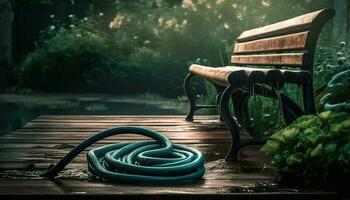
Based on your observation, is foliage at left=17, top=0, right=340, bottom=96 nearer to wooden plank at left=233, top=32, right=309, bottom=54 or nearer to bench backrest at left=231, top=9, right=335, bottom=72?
wooden plank at left=233, top=32, right=309, bottom=54

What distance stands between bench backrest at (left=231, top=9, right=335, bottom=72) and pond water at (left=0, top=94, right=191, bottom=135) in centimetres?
316

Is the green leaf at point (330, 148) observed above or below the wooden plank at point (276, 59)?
below

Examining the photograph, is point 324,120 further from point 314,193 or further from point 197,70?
point 197,70

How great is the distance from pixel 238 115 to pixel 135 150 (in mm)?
2214

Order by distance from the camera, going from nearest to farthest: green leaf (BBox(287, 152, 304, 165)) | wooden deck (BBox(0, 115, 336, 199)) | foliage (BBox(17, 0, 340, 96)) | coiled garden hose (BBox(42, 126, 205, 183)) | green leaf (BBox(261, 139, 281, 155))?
wooden deck (BBox(0, 115, 336, 199)) < green leaf (BBox(287, 152, 304, 165)) < coiled garden hose (BBox(42, 126, 205, 183)) < green leaf (BBox(261, 139, 281, 155)) < foliage (BBox(17, 0, 340, 96))

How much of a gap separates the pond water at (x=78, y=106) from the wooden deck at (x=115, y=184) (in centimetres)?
246

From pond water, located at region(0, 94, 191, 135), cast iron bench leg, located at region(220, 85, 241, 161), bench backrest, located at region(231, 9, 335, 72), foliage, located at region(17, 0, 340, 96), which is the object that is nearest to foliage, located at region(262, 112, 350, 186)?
cast iron bench leg, located at region(220, 85, 241, 161)

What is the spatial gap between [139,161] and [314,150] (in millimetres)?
998

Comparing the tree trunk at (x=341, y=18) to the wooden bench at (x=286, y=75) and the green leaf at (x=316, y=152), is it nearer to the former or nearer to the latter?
the wooden bench at (x=286, y=75)

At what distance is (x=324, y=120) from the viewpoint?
3330 mm

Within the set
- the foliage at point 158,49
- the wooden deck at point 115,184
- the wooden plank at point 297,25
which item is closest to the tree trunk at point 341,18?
the foliage at point 158,49

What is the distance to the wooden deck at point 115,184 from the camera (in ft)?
9.78

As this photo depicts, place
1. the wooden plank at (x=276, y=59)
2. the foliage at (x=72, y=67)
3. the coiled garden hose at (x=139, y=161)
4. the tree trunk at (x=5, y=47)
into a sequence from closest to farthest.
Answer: the coiled garden hose at (x=139, y=161) → the wooden plank at (x=276, y=59) → the foliage at (x=72, y=67) → the tree trunk at (x=5, y=47)

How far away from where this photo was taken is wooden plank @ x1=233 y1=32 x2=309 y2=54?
4.15 meters
